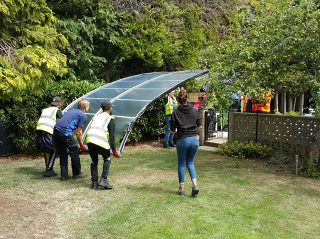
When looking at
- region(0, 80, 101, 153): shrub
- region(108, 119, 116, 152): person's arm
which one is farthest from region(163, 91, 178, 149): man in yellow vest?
region(108, 119, 116, 152): person's arm

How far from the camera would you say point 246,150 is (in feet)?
36.0

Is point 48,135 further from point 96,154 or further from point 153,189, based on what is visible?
point 153,189

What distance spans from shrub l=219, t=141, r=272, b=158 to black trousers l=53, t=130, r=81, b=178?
4.63m

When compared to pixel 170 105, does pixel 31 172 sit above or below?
below

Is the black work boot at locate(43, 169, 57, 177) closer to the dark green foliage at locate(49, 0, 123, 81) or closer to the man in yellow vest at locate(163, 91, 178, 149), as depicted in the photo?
the man in yellow vest at locate(163, 91, 178, 149)

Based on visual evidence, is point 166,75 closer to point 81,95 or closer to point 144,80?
point 144,80

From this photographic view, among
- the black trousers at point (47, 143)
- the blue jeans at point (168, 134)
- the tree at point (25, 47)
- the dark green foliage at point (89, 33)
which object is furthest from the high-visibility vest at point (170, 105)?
the tree at point (25, 47)

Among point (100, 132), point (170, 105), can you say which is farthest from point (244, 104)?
point (100, 132)

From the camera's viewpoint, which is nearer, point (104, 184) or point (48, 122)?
point (104, 184)

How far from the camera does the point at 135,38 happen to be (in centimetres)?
1581

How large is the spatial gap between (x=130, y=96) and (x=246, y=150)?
362cm

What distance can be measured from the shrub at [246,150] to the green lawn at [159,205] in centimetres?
151

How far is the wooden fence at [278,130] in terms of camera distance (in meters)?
10.0

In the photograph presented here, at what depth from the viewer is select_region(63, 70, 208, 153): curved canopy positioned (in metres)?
10.2
